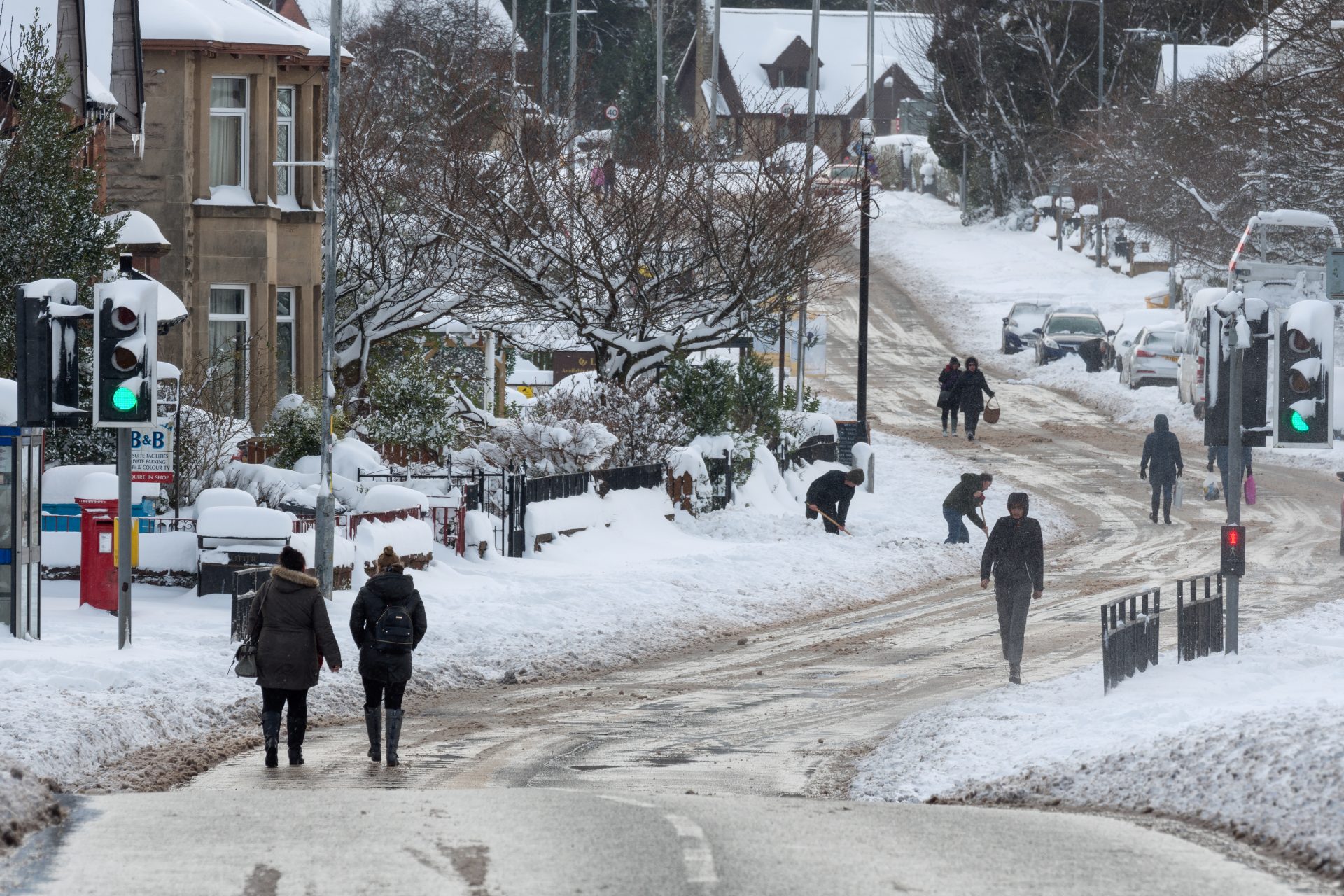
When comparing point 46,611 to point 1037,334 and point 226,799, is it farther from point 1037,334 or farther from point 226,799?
point 1037,334

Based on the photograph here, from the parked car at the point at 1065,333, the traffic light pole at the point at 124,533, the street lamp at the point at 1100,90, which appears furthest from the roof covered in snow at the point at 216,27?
the street lamp at the point at 1100,90

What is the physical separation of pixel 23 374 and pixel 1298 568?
50.7ft

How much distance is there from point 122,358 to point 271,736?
10.6 feet

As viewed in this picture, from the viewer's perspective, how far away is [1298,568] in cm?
2250

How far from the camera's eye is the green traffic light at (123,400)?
1321 cm

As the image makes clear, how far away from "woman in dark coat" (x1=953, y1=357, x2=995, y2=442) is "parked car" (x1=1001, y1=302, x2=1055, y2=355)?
15.8m

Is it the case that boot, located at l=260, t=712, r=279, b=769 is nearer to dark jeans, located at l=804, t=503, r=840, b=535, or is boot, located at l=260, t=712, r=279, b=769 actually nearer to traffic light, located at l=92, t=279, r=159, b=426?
traffic light, located at l=92, t=279, r=159, b=426

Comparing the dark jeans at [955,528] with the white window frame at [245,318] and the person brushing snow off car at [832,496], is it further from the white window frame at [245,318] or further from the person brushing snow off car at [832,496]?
the white window frame at [245,318]

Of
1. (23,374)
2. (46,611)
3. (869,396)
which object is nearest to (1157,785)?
(23,374)

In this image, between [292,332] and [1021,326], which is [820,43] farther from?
[292,332]

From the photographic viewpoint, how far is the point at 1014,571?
49.8 ft

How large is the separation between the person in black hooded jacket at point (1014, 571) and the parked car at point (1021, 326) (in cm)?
3734

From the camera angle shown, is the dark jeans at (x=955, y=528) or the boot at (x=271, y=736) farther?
the dark jeans at (x=955, y=528)

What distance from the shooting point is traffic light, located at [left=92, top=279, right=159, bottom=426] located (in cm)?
1321
